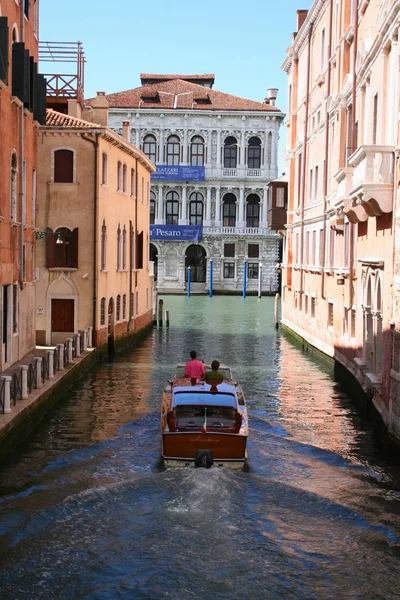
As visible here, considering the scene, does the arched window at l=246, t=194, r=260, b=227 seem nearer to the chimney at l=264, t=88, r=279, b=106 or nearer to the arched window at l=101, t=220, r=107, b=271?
the chimney at l=264, t=88, r=279, b=106

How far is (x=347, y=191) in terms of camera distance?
21.9 m

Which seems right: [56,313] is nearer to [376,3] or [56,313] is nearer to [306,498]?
[376,3]

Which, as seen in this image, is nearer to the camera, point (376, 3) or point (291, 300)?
point (376, 3)

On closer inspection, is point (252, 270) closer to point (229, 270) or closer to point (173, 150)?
point (229, 270)

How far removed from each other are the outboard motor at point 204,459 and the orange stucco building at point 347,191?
3359mm

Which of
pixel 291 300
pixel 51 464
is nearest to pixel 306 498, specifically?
pixel 51 464

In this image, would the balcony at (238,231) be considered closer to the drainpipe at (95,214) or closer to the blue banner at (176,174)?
the blue banner at (176,174)

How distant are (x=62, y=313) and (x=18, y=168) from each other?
7313mm

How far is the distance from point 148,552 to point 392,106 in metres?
9.74

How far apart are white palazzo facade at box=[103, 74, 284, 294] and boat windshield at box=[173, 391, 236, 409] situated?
181 feet

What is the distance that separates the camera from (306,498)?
12.7 meters

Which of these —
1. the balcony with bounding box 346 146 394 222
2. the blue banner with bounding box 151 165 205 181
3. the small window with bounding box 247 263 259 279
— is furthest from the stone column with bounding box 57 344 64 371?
the small window with bounding box 247 263 259 279

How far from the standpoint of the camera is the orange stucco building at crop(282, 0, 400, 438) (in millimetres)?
15688

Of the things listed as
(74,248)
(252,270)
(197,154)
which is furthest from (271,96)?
(74,248)
